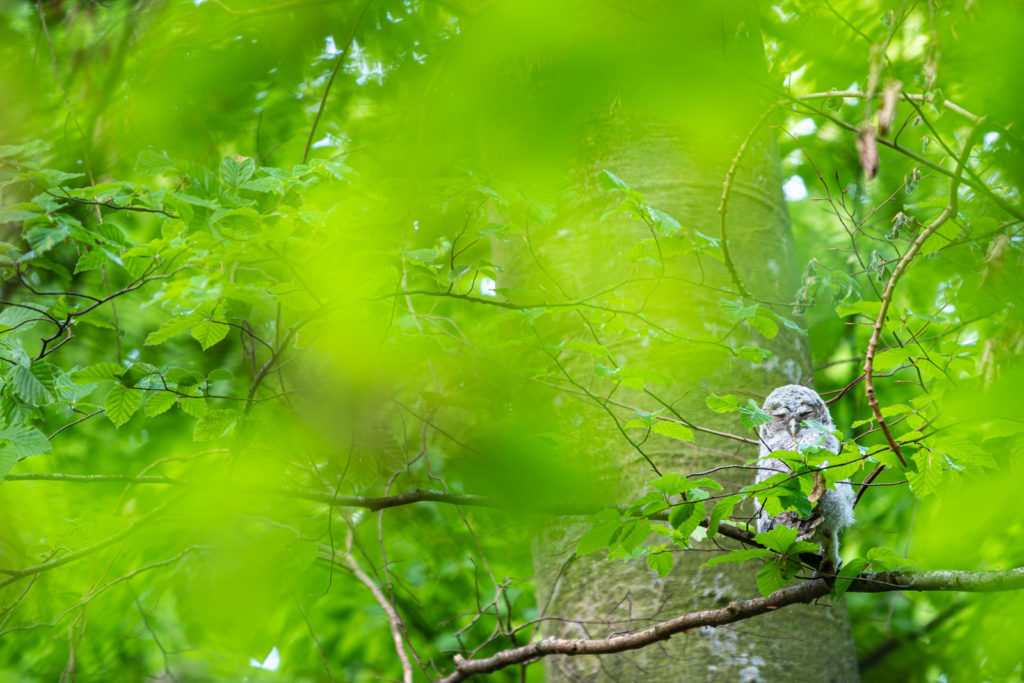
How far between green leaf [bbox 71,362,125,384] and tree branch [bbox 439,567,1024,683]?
1214 millimetres

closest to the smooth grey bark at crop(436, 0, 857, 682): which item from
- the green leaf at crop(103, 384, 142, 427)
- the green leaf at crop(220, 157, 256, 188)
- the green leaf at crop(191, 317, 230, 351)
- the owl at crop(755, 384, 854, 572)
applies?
the owl at crop(755, 384, 854, 572)

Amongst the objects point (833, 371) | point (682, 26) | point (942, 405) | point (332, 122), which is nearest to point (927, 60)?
point (682, 26)

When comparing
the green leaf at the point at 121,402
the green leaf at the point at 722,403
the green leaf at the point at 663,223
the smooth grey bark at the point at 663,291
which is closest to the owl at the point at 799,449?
the green leaf at the point at 722,403

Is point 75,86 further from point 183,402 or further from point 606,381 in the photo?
point 606,381

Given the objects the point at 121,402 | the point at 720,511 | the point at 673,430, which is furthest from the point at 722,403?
the point at 121,402

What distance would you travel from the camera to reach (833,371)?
3666mm

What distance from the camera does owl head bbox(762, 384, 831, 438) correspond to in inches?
73.6

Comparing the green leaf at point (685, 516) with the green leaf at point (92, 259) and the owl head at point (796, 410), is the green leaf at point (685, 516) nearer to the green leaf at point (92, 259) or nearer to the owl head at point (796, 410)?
the owl head at point (796, 410)

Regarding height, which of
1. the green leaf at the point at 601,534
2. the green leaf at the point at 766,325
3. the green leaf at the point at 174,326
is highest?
the green leaf at the point at 766,325

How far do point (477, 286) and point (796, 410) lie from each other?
3.36ft

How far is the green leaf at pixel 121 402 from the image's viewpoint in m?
1.88

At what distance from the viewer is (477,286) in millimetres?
2338

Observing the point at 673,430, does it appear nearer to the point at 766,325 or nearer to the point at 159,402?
the point at 766,325

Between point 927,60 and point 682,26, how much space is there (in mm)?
386
